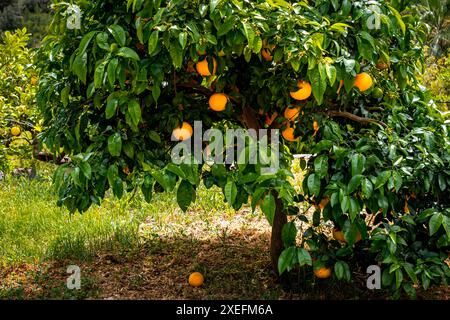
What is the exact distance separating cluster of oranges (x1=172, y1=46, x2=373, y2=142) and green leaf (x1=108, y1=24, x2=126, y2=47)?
27cm

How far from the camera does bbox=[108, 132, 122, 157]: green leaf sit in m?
1.91

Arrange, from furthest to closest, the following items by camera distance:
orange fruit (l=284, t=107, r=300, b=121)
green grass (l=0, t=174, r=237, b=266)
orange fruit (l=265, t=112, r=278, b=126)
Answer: green grass (l=0, t=174, r=237, b=266)
orange fruit (l=265, t=112, r=278, b=126)
orange fruit (l=284, t=107, r=300, b=121)

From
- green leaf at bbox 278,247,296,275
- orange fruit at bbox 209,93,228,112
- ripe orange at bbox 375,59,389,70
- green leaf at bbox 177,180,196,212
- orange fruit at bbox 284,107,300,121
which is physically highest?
ripe orange at bbox 375,59,389,70

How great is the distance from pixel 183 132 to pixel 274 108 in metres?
0.50

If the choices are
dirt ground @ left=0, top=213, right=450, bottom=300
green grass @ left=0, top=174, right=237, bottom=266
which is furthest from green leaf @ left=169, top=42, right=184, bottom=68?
green grass @ left=0, top=174, right=237, bottom=266

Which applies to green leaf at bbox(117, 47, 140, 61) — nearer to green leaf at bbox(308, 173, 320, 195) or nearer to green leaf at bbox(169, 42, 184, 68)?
green leaf at bbox(169, 42, 184, 68)

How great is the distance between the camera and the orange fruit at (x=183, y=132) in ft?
6.82

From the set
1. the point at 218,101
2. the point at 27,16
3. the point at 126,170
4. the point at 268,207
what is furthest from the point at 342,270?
→ the point at 27,16

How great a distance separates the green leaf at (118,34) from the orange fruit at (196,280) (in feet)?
5.07

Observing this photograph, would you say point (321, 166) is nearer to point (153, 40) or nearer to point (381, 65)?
point (381, 65)

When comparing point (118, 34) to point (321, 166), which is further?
point (321, 166)

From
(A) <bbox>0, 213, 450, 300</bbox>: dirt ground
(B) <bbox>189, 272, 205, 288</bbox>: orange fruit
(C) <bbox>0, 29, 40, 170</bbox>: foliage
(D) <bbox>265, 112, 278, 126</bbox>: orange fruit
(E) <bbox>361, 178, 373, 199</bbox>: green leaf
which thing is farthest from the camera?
(C) <bbox>0, 29, 40, 170</bbox>: foliage

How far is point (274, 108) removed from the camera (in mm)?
2393

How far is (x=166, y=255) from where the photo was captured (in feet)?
11.4
